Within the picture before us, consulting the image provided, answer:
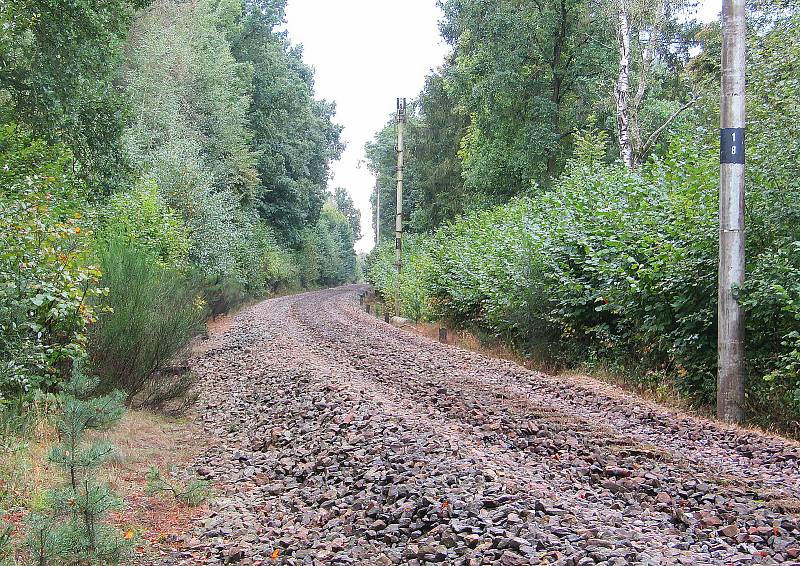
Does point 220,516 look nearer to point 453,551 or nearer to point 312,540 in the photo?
point 312,540

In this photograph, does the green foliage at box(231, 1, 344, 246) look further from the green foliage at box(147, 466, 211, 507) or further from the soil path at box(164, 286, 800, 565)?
the green foliage at box(147, 466, 211, 507)

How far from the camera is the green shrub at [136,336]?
9.03 metres

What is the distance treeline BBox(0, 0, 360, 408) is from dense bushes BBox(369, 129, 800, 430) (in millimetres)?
6666

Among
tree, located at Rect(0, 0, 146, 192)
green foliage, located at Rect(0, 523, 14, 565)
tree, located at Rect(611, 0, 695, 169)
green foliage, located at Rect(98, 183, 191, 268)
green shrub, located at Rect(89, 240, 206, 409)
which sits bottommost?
green foliage, located at Rect(0, 523, 14, 565)

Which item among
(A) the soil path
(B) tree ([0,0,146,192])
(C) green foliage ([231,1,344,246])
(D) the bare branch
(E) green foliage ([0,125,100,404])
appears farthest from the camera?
(C) green foliage ([231,1,344,246])

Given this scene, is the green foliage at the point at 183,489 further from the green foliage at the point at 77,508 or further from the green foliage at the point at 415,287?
the green foliage at the point at 415,287

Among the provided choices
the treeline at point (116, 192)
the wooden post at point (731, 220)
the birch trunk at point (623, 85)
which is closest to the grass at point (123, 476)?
the treeline at point (116, 192)

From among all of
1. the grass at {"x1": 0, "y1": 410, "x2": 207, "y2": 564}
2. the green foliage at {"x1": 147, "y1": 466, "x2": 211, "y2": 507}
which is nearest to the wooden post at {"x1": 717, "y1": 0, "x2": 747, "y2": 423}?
the green foliage at {"x1": 147, "y1": 466, "x2": 211, "y2": 507}

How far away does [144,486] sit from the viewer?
6.58 meters

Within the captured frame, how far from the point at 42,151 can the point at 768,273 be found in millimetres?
11283

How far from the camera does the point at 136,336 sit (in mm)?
9320

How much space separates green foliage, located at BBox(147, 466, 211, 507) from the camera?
620 cm

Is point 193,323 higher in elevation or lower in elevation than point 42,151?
lower

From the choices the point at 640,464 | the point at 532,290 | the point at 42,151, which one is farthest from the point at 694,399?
the point at 42,151
